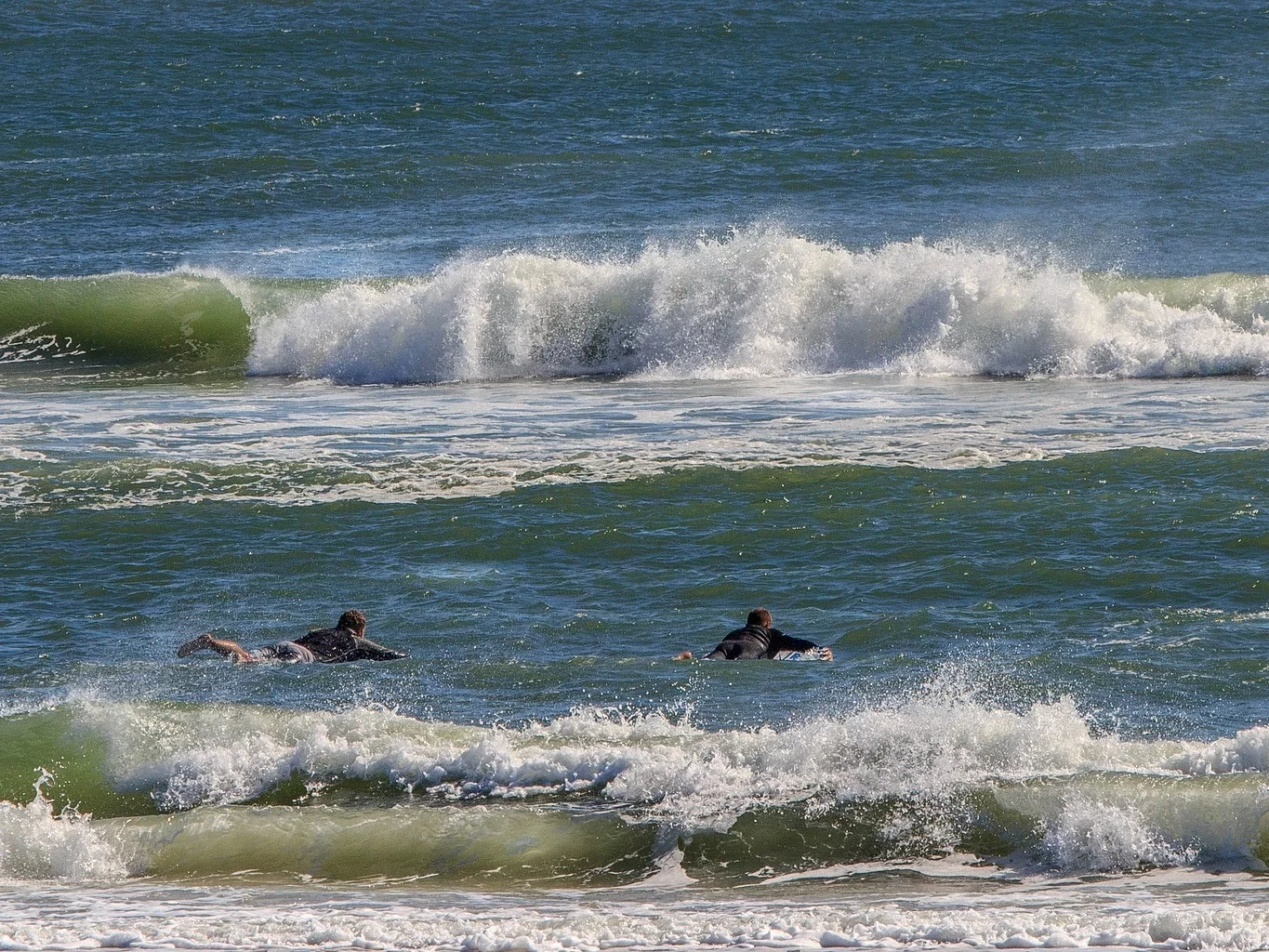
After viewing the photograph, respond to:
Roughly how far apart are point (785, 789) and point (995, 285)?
1451 cm

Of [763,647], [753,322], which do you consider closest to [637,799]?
[763,647]

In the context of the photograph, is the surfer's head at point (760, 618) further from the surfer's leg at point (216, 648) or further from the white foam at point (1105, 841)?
the white foam at point (1105, 841)

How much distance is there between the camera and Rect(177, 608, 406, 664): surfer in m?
11.3

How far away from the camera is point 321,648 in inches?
454

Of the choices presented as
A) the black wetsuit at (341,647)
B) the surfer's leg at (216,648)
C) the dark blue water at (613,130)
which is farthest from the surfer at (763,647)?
the dark blue water at (613,130)

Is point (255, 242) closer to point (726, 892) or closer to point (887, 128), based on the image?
point (887, 128)

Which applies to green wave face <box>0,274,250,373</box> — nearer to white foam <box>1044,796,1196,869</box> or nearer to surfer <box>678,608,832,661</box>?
surfer <box>678,608,832,661</box>

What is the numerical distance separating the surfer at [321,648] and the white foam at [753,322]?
10.6m

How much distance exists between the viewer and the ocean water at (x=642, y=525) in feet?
27.0

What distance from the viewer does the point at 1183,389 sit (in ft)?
64.0

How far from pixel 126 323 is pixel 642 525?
43.5 ft

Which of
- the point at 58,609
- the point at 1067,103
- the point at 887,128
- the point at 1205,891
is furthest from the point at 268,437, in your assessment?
the point at 1067,103

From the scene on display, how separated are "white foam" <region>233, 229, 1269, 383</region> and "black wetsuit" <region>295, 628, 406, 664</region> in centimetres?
1069

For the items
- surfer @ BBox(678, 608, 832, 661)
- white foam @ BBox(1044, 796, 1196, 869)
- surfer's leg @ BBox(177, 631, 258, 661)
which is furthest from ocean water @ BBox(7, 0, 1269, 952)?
surfer @ BBox(678, 608, 832, 661)
